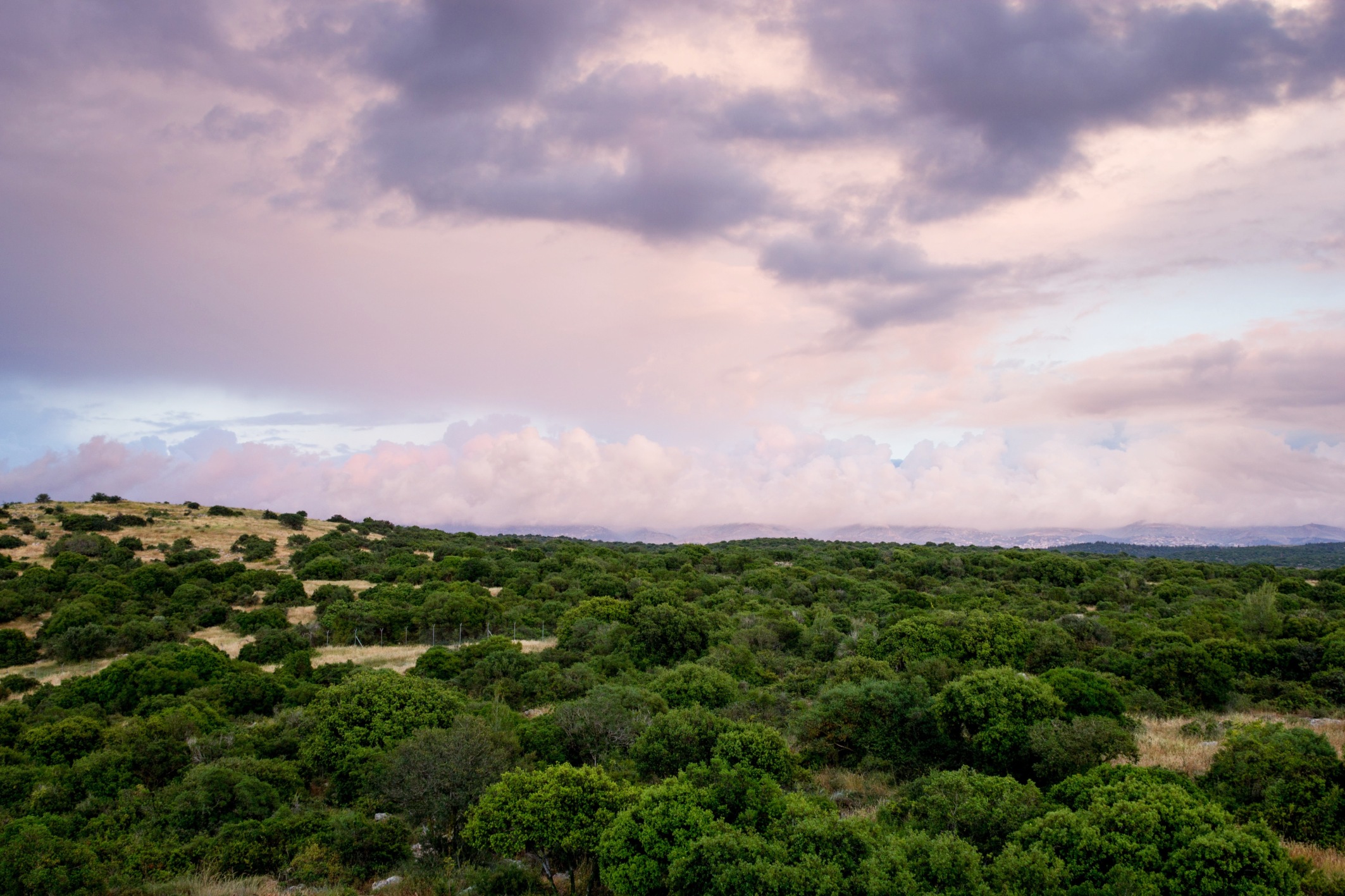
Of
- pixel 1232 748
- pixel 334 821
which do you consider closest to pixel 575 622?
pixel 334 821

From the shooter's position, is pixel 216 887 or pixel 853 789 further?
pixel 853 789

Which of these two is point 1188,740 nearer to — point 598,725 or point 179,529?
point 598,725

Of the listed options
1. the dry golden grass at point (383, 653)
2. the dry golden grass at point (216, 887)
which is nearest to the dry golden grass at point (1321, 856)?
the dry golden grass at point (216, 887)

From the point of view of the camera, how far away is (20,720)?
2456 centimetres

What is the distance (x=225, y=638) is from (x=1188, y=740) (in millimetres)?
48002

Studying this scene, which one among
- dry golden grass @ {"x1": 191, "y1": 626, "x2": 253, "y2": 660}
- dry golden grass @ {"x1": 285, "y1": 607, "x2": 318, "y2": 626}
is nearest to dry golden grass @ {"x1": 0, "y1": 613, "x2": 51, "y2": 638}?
dry golden grass @ {"x1": 191, "y1": 626, "x2": 253, "y2": 660}

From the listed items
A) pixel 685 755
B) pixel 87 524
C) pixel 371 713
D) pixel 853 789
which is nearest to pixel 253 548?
pixel 87 524

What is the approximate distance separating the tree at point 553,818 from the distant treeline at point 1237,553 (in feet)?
360

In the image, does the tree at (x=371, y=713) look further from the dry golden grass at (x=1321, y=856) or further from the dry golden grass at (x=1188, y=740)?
the dry golden grass at (x=1321, y=856)

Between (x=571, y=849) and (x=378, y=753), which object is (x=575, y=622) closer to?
(x=378, y=753)

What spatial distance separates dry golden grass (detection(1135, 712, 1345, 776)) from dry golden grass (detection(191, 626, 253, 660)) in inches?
1677

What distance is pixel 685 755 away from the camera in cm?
1739

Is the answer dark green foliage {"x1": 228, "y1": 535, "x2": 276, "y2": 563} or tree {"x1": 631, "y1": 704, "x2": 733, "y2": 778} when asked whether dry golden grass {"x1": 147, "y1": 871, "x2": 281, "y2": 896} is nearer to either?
tree {"x1": 631, "y1": 704, "x2": 733, "y2": 778}

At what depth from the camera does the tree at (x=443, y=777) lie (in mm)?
15523
